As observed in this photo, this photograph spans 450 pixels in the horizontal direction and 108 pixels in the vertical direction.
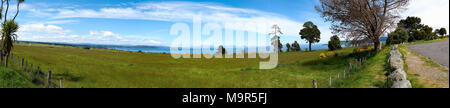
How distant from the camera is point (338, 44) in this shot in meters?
55.2

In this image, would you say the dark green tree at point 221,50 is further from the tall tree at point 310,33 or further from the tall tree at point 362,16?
the tall tree at point 362,16

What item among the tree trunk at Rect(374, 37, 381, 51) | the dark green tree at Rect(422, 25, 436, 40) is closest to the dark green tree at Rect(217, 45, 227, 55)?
the tree trunk at Rect(374, 37, 381, 51)

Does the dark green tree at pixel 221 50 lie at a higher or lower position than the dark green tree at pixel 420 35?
lower

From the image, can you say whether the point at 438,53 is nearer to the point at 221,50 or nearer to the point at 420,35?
the point at 420,35

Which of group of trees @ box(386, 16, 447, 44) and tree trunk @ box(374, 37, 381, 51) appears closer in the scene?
tree trunk @ box(374, 37, 381, 51)

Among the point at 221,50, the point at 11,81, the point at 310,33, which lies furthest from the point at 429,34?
the point at 11,81

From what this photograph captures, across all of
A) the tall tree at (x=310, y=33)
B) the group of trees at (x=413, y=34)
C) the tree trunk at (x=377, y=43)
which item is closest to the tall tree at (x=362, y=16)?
the tree trunk at (x=377, y=43)

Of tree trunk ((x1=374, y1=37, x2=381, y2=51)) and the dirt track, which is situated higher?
tree trunk ((x1=374, y1=37, x2=381, y2=51))

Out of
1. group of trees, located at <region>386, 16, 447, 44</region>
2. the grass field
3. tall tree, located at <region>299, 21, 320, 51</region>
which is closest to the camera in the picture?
the grass field

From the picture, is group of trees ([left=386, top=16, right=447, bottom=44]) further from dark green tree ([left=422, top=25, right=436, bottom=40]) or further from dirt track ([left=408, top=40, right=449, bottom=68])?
dirt track ([left=408, top=40, right=449, bottom=68])
